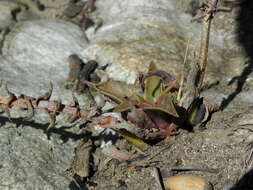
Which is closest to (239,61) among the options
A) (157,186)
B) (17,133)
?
(157,186)

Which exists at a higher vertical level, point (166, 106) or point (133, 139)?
point (166, 106)

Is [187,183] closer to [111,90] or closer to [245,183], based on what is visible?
[245,183]

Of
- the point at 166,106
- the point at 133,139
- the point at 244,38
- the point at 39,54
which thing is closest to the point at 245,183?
the point at 166,106

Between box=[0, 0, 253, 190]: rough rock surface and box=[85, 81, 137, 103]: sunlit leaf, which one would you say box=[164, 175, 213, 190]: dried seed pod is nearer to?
box=[0, 0, 253, 190]: rough rock surface

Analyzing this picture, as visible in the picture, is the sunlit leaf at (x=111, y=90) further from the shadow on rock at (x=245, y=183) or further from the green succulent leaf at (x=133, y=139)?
the shadow on rock at (x=245, y=183)

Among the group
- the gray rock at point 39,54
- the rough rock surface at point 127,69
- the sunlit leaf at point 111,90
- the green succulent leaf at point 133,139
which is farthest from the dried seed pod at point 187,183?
the gray rock at point 39,54

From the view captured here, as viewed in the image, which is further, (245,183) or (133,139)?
(133,139)

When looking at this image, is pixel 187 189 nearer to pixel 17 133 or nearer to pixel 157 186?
pixel 157 186
